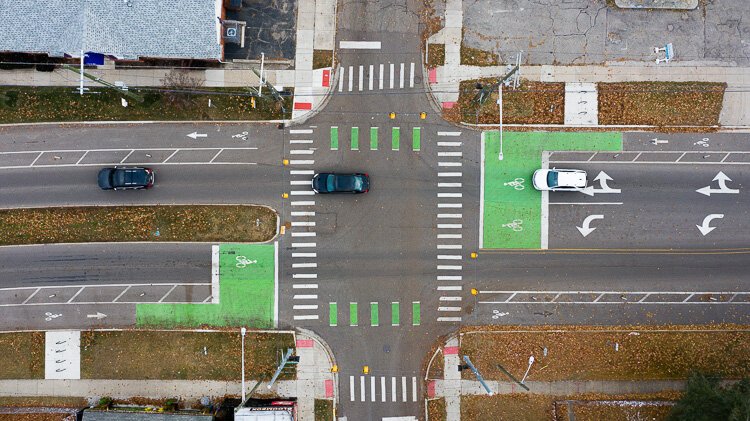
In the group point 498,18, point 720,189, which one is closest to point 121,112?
point 498,18

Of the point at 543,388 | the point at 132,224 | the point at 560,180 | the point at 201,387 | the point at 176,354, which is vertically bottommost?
the point at 201,387

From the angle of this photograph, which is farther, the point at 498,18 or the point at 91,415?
the point at 498,18

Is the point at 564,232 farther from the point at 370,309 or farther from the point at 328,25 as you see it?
the point at 328,25

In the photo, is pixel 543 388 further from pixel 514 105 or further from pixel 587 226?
pixel 514 105

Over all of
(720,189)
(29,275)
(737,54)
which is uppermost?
(737,54)

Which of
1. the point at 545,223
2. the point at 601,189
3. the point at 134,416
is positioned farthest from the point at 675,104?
the point at 134,416

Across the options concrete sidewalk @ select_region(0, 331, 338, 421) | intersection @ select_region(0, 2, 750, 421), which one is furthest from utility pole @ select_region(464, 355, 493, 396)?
concrete sidewalk @ select_region(0, 331, 338, 421)
